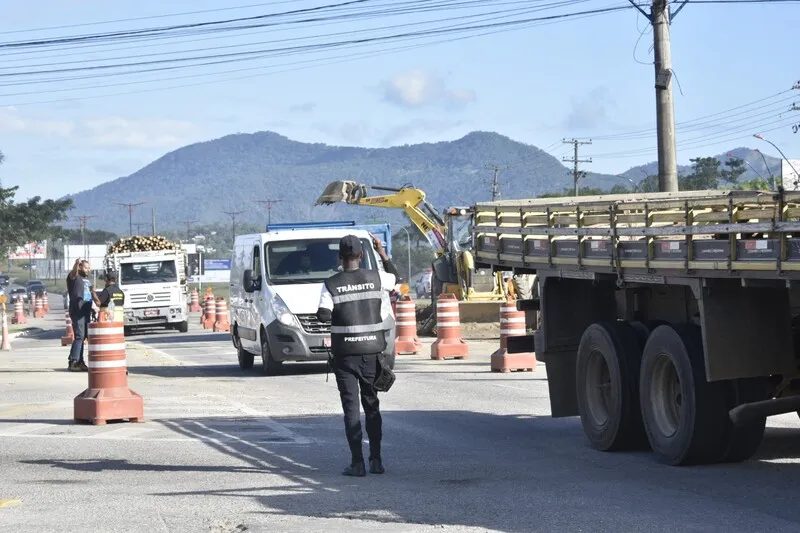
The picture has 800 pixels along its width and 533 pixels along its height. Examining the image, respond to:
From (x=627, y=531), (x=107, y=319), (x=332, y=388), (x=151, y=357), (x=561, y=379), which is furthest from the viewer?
(x=151, y=357)

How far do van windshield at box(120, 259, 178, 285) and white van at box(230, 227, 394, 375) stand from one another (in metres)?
18.5

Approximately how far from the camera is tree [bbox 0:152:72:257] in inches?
3250

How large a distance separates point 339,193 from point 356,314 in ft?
82.0

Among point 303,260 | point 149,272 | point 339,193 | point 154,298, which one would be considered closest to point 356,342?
point 303,260

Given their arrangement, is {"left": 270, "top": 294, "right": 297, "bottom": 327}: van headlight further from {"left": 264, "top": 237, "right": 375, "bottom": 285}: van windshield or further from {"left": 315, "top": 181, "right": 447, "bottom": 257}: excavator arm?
{"left": 315, "top": 181, "right": 447, "bottom": 257}: excavator arm

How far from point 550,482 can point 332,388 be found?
9193 millimetres

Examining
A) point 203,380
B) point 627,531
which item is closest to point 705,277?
point 627,531

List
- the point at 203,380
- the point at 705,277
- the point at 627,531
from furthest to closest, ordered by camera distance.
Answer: the point at 203,380, the point at 705,277, the point at 627,531

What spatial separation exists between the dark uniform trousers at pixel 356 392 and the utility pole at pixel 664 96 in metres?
14.5

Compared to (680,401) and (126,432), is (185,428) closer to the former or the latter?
(126,432)

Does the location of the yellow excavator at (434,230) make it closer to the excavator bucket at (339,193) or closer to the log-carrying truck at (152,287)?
the excavator bucket at (339,193)

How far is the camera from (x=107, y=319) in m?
15.5

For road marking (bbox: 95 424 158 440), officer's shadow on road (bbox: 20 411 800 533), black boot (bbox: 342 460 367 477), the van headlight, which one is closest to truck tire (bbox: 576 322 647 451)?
officer's shadow on road (bbox: 20 411 800 533)

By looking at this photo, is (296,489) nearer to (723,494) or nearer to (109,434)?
(723,494)
